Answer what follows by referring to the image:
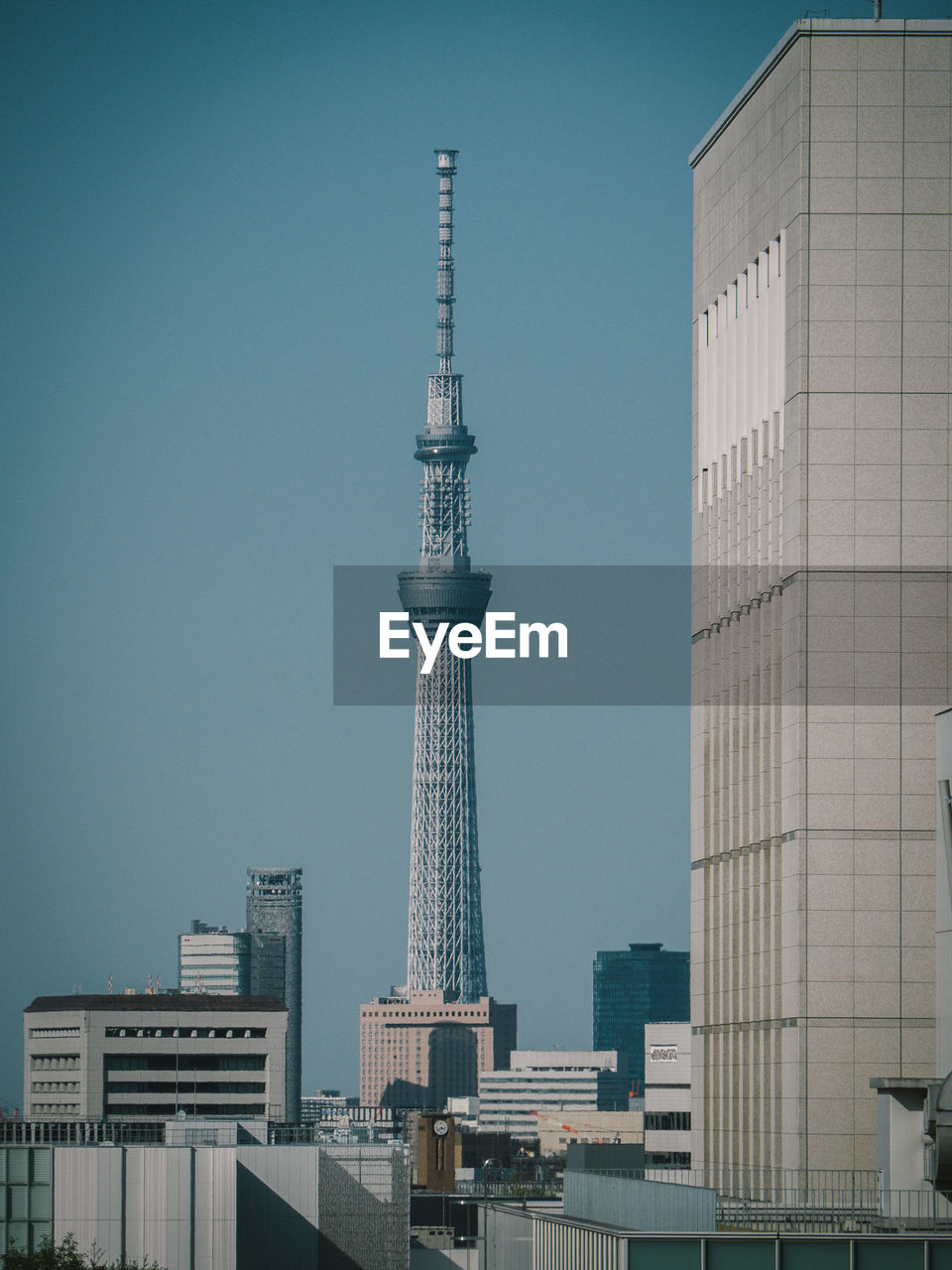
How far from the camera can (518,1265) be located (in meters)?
67.4

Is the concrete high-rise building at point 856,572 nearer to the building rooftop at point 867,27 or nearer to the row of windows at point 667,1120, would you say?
the building rooftop at point 867,27

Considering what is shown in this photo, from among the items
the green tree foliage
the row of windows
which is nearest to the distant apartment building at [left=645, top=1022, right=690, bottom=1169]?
the row of windows

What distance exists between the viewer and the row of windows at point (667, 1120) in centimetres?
18625

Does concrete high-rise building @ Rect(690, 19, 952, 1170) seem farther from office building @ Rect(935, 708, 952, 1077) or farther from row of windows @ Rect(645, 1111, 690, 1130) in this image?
row of windows @ Rect(645, 1111, 690, 1130)

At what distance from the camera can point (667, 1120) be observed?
187875 millimetres

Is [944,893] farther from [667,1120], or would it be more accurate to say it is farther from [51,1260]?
[667,1120]

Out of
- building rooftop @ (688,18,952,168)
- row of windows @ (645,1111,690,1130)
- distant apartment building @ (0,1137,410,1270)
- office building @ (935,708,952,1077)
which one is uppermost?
building rooftop @ (688,18,952,168)

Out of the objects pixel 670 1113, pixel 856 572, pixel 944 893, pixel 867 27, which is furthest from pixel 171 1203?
pixel 670 1113

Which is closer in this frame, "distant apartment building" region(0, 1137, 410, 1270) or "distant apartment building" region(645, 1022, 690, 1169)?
"distant apartment building" region(0, 1137, 410, 1270)

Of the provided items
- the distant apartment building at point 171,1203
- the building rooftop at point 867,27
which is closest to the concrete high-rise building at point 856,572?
the building rooftop at point 867,27

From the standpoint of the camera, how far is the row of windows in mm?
186250

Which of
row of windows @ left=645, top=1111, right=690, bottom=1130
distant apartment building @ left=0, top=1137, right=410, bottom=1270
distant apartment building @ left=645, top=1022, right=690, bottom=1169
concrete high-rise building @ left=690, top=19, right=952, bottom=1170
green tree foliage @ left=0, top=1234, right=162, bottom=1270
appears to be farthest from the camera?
row of windows @ left=645, top=1111, right=690, bottom=1130

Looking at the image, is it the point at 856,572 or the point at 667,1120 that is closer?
the point at 856,572

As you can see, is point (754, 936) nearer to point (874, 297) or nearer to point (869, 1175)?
point (869, 1175)
